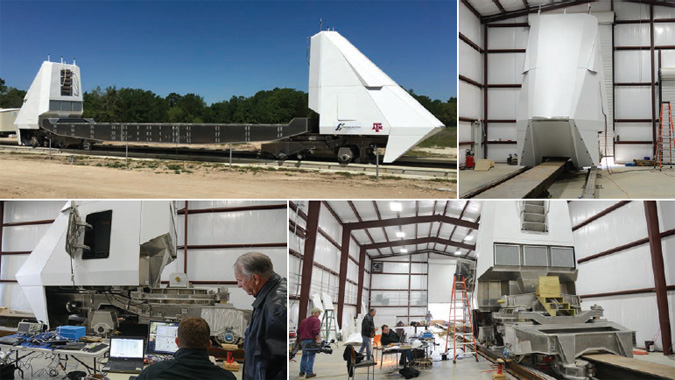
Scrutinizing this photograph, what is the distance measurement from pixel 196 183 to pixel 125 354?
4027mm

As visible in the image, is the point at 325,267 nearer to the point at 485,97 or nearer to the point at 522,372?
the point at 522,372

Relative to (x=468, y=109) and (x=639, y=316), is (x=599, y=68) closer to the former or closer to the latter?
(x=639, y=316)

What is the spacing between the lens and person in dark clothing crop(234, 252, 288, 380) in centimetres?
394

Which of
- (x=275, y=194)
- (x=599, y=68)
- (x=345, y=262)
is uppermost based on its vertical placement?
(x=599, y=68)

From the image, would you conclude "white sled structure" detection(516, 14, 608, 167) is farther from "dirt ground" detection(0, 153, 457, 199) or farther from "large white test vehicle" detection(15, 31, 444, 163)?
"dirt ground" detection(0, 153, 457, 199)

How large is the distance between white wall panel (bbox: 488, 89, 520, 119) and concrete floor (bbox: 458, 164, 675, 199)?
6732 millimetres

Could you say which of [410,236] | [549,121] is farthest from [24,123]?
[549,121]

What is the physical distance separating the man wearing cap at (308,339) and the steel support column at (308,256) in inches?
9.1

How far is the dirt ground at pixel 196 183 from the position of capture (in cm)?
839

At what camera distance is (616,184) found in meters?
10.3

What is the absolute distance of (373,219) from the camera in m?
7.80

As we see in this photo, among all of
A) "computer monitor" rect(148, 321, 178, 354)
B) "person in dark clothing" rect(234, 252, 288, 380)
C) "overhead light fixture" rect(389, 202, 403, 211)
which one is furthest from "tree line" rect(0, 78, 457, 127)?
"person in dark clothing" rect(234, 252, 288, 380)

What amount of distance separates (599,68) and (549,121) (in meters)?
1.67

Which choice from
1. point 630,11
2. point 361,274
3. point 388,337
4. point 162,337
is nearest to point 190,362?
point 162,337
